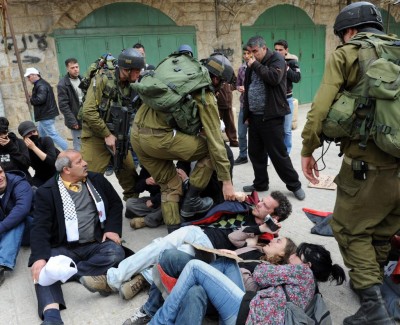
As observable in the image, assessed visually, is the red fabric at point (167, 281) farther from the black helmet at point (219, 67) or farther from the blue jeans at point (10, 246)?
the black helmet at point (219, 67)

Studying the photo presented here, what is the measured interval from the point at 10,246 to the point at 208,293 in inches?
76.2

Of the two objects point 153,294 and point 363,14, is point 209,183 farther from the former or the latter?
point 363,14

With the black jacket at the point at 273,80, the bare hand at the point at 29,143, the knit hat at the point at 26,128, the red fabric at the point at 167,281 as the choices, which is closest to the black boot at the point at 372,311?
the red fabric at the point at 167,281

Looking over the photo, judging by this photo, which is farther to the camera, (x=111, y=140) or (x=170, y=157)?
(x=111, y=140)

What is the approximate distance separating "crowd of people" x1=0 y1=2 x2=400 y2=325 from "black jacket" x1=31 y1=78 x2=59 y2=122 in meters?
2.43

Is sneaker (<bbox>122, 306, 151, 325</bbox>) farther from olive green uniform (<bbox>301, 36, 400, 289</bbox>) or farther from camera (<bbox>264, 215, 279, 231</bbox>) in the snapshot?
olive green uniform (<bbox>301, 36, 400, 289</bbox>)

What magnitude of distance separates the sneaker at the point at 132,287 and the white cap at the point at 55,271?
39 centimetres

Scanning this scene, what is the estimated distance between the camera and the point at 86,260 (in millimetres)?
3121

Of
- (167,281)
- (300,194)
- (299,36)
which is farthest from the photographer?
(299,36)

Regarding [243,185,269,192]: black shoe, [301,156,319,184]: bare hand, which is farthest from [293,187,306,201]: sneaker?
[301,156,319,184]: bare hand

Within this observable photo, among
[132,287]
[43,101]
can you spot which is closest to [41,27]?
[43,101]

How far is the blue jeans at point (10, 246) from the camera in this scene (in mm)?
3242

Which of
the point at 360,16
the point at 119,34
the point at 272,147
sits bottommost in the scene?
the point at 272,147

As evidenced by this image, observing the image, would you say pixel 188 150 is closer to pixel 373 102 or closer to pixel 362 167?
pixel 362 167
